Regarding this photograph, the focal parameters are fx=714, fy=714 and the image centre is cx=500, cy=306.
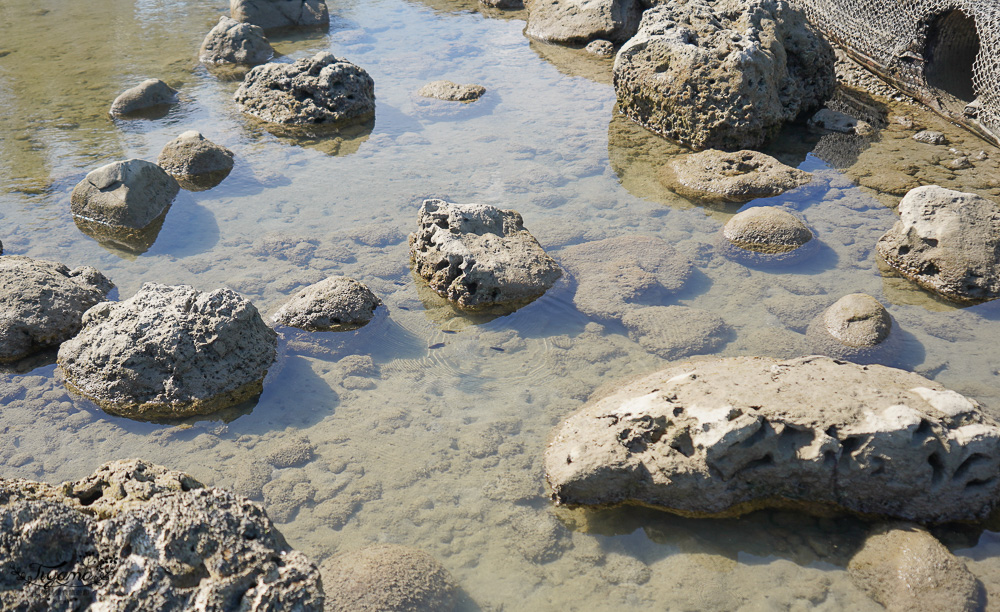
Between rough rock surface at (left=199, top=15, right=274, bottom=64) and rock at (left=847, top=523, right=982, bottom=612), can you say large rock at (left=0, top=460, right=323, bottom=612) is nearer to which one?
rock at (left=847, top=523, right=982, bottom=612)

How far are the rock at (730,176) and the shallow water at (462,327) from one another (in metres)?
0.19

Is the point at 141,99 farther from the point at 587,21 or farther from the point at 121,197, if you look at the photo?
the point at 587,21

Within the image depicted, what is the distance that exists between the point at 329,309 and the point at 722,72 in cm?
526

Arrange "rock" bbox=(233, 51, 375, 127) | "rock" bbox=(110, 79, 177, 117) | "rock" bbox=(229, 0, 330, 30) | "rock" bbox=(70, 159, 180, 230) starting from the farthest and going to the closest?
"rock" bbox=(229, 0, 330, 30) < "rock" bbox=(110, 79, 177, 117) < "rock" bbox=(233, 51, 375, 127) < "rock" bbox=(70, 159, 180, 230)

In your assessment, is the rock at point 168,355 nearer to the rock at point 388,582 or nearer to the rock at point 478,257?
the rock at point 478,257

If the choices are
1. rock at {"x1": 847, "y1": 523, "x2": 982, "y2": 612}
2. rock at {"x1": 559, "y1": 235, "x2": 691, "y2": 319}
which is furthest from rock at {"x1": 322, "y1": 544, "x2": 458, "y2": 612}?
rock at {"x1": 559, "y1": 235, "x2": 691, "y2": 319}

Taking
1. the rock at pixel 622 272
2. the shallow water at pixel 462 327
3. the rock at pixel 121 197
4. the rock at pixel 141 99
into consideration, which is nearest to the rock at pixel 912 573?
the shallow water at pixel 462 327

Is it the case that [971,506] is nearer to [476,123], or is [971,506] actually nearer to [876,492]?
[876,492]

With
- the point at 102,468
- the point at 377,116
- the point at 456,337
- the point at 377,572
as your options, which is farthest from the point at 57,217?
the point at 377,572

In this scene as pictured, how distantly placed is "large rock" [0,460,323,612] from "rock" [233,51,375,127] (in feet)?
23.5

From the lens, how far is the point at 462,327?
568cm

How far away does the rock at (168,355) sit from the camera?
194 inches

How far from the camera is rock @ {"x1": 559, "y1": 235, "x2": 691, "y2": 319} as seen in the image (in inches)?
229

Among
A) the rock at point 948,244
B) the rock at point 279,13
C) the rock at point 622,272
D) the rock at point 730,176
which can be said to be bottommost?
the rock at point 279,13
